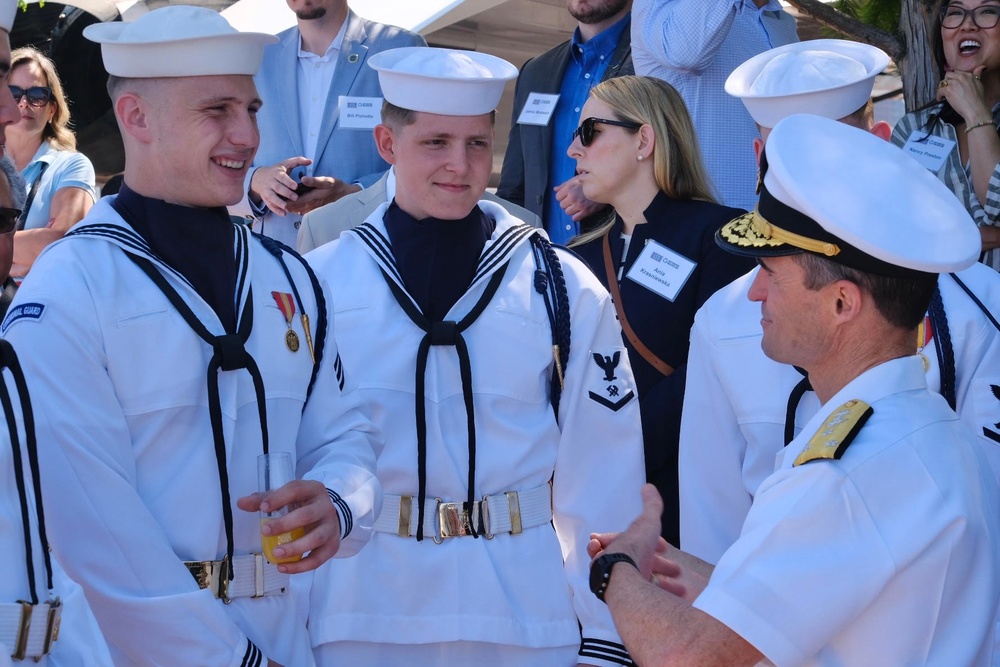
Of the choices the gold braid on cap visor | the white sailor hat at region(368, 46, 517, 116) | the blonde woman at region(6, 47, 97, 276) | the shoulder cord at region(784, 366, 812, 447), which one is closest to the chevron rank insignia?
the gold braid on cap visor

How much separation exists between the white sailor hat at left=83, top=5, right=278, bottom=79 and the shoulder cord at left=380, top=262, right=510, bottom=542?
A: 909 mm

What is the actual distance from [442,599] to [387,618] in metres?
0.16

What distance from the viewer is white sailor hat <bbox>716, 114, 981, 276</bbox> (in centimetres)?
247

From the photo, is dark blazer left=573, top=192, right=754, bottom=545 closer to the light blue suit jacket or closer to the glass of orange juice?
the light blue suit jacket

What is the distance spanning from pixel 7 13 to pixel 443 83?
1.25 metres

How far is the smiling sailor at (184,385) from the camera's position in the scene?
2.79 meters

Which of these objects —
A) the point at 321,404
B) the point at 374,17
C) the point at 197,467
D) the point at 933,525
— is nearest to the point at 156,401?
the point at 197,467

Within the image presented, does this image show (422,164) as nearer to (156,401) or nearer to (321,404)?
(321,404)

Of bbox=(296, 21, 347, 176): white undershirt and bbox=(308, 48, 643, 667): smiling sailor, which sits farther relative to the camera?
bbox=(296, 21, 347, 176): white undershirt

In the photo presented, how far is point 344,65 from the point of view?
6016mm

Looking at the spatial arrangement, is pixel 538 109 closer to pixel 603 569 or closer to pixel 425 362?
pixel 425 362

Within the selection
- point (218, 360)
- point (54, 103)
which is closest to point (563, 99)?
point (54, 103)

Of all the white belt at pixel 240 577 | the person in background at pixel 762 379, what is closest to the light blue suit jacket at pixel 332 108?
the person in background at pixel 762 379

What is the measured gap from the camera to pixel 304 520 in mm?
2824
